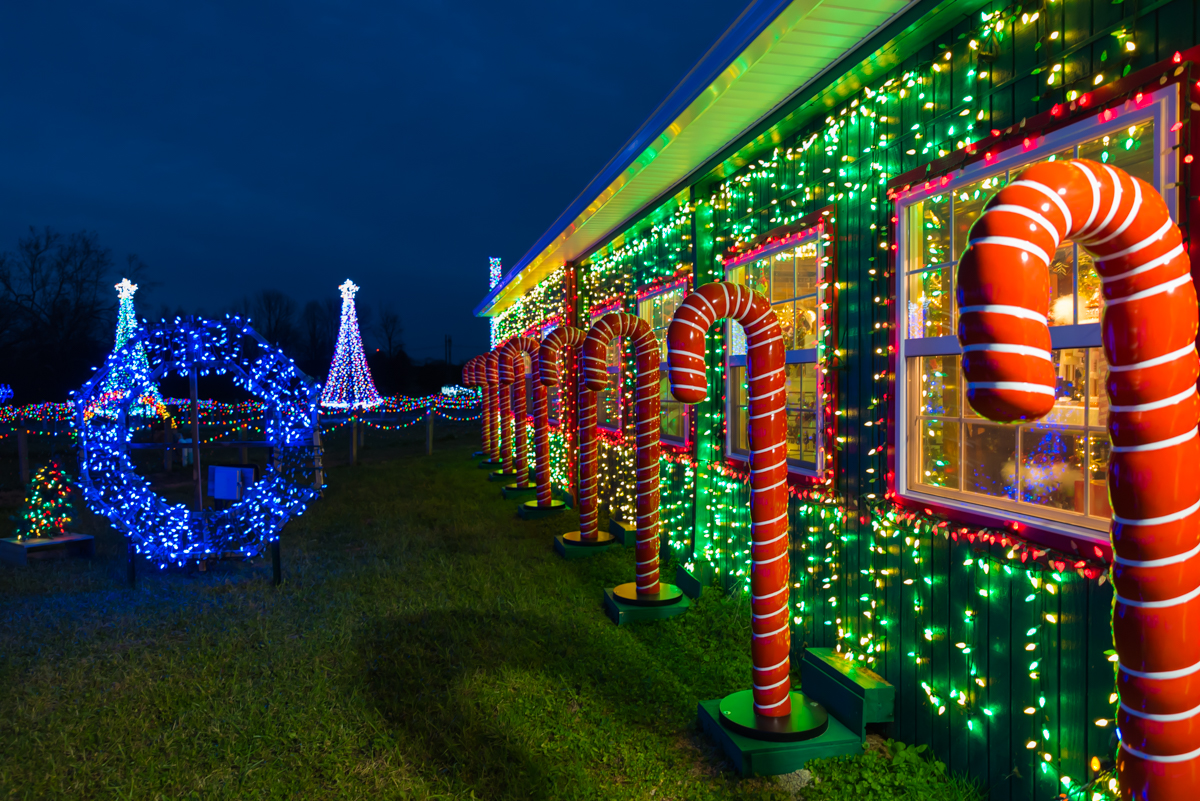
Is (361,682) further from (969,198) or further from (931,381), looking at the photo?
(969,198)

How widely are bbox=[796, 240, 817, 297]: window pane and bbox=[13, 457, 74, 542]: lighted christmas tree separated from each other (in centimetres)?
852

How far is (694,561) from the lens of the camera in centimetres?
707

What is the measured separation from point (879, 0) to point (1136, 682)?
3219mm

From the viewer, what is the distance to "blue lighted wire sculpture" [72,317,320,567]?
7.00 metres

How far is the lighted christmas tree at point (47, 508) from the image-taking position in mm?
8453

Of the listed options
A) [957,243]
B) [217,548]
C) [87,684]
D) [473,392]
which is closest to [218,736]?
[87,684]

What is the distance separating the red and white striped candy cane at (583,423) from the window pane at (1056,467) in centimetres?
365

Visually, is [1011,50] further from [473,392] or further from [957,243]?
[473,392]

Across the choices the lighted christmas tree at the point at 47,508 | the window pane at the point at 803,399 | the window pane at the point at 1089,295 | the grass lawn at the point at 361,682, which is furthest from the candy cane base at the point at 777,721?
the lighted christmas tree at the point at 47,508

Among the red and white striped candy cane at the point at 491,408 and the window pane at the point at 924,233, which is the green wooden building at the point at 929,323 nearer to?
the window pane at the point at 924,233

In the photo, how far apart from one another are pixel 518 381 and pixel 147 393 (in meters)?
5.47

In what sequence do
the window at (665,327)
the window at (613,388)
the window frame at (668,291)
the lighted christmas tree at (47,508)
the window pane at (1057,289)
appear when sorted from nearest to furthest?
the window pane at (1057,289), the window frame at (668,291), the window at (665,327), the lighted christmas tree at (47,508), the window at (613,388)

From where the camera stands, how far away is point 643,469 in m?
6.46

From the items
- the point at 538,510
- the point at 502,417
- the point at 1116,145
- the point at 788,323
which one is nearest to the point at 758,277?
the point at 788,323
